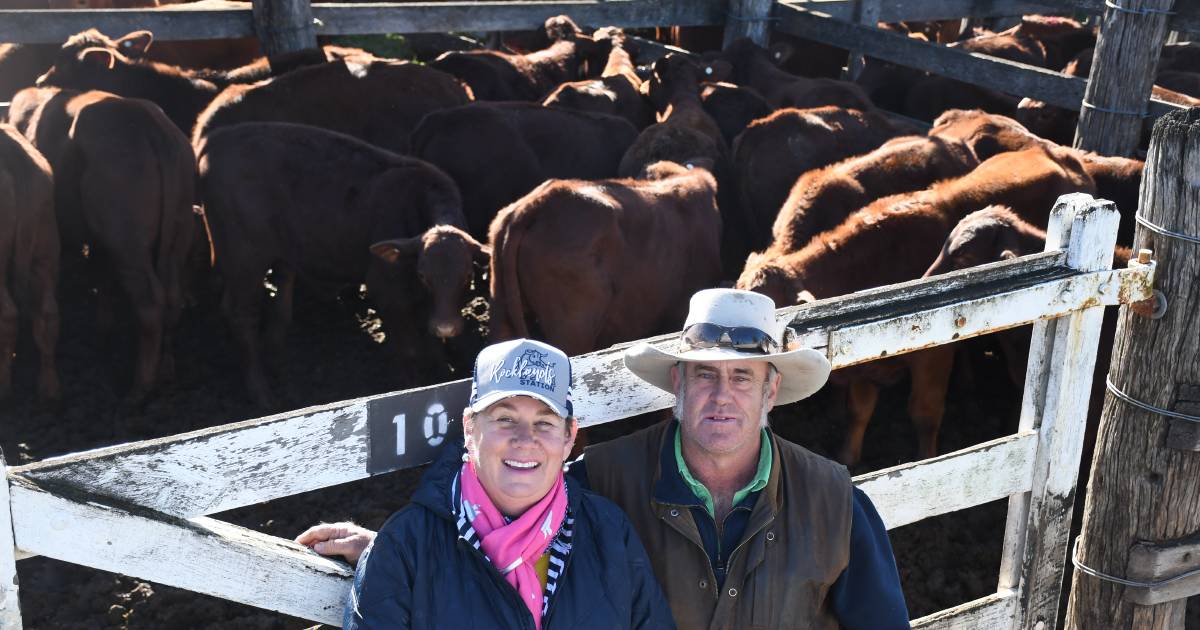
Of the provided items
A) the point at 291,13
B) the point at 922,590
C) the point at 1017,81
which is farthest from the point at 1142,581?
the point at 291,13

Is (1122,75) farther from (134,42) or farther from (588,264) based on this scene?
(134,42)

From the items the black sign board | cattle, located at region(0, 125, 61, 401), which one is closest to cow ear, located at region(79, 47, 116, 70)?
cattle, located at region(0, 125, 61, 401)

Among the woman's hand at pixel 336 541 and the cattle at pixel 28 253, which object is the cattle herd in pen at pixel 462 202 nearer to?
the cattle at pixel 28 253

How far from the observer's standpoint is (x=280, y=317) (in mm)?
7602

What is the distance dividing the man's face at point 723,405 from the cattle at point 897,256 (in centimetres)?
293

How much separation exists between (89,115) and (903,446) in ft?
16.6

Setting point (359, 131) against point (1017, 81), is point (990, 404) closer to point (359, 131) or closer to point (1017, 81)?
point (1017, 81)

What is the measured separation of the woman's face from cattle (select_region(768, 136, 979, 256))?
14.2 feet

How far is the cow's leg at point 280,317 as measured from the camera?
24.8 ft

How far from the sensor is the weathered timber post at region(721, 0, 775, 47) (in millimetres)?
11609

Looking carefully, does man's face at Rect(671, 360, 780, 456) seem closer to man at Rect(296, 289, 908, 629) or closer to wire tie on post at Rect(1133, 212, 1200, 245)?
man at Rect(296, 289, 908, 629)

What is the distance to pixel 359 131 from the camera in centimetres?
923

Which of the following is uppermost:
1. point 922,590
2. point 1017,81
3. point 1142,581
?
point 1017,81

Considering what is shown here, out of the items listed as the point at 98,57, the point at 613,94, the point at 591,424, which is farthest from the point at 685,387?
the point at 98,57
